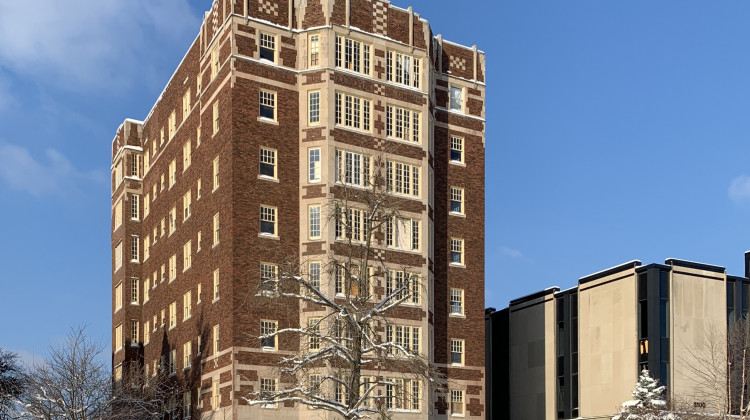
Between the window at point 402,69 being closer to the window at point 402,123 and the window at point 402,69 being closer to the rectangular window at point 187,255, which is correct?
the window at point 402,123

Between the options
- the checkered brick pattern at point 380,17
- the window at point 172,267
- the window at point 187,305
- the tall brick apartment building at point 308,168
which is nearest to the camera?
the tall brick apartment building at point 308,168

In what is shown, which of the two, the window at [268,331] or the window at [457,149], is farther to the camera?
the window at [457,149]

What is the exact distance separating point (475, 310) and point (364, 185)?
493 inches

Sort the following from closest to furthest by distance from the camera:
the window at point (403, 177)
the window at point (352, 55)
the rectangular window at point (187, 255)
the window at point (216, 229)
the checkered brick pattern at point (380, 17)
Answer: the window at point (352, 55), the window at point (216, 229), the window at point (403, 177), the checkered brick pattern at point (380, 17), the rectangular window at point (187, 255)

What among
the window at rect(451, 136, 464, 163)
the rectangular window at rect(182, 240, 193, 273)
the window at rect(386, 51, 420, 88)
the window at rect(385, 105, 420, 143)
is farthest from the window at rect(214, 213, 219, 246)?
the window at rect(451, 136, 464, 163)

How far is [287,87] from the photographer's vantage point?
5953 cm

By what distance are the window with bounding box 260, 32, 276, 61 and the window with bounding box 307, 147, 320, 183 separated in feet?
19.9

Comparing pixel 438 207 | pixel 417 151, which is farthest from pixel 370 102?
pixel 438 207

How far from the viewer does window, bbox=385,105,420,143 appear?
200ft

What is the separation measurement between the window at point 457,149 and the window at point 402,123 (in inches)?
198

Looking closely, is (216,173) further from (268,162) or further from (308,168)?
(308,168)

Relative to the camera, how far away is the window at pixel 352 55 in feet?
196

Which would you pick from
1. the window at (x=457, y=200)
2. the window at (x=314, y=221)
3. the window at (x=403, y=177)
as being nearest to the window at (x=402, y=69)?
the window at (x=403, y=177)

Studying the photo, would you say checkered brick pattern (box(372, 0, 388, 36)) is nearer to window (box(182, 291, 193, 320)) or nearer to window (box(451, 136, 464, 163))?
window (box(451, 136, 464, 163))
